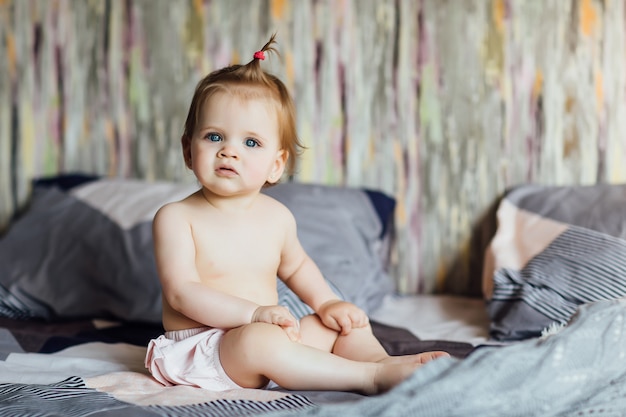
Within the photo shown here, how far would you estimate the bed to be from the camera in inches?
33.9

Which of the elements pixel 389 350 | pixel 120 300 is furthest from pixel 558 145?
pixel 120 300

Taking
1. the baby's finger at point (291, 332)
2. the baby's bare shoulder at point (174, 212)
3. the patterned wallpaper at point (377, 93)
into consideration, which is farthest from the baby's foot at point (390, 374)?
the patterned wallpaper at point (377, 93)

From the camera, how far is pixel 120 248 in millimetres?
1649

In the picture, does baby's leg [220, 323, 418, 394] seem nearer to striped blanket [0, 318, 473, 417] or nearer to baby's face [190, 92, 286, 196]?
striped blanket [0, 318, 473, 417]

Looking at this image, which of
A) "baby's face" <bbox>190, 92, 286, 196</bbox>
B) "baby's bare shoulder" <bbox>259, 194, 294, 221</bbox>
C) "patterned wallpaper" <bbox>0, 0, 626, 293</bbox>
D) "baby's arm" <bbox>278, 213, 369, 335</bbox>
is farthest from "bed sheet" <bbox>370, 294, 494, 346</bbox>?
"baby's face" <bbox>190, 92, 286, 196</bbox>

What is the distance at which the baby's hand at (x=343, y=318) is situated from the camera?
1165mm

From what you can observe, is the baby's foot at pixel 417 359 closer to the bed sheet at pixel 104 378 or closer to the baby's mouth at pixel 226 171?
the bed sheet at pixel 104 378

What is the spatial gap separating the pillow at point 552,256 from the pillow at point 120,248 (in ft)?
0.97

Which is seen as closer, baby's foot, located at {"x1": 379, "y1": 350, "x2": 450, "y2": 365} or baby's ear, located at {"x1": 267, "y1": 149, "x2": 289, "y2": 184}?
baby's foot, located at {"x1": 379, "y1": 350, "x2": 450, "y2": 365}

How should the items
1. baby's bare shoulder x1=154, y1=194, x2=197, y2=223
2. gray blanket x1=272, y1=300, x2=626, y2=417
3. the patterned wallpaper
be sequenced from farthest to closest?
1. the patterned wallpaper
2. baby's bare shoulder x1=154, y1=194, x2=197, y2=223
3. gray blanket x1=272, y1=300, x2=626, y2=417

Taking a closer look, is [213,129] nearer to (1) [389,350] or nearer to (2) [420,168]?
(1) [389,350]

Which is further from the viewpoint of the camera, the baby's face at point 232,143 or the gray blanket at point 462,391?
the baby's face at point 232,143

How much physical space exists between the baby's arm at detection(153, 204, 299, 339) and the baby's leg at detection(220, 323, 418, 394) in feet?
0.10

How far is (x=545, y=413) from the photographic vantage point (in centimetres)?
85
